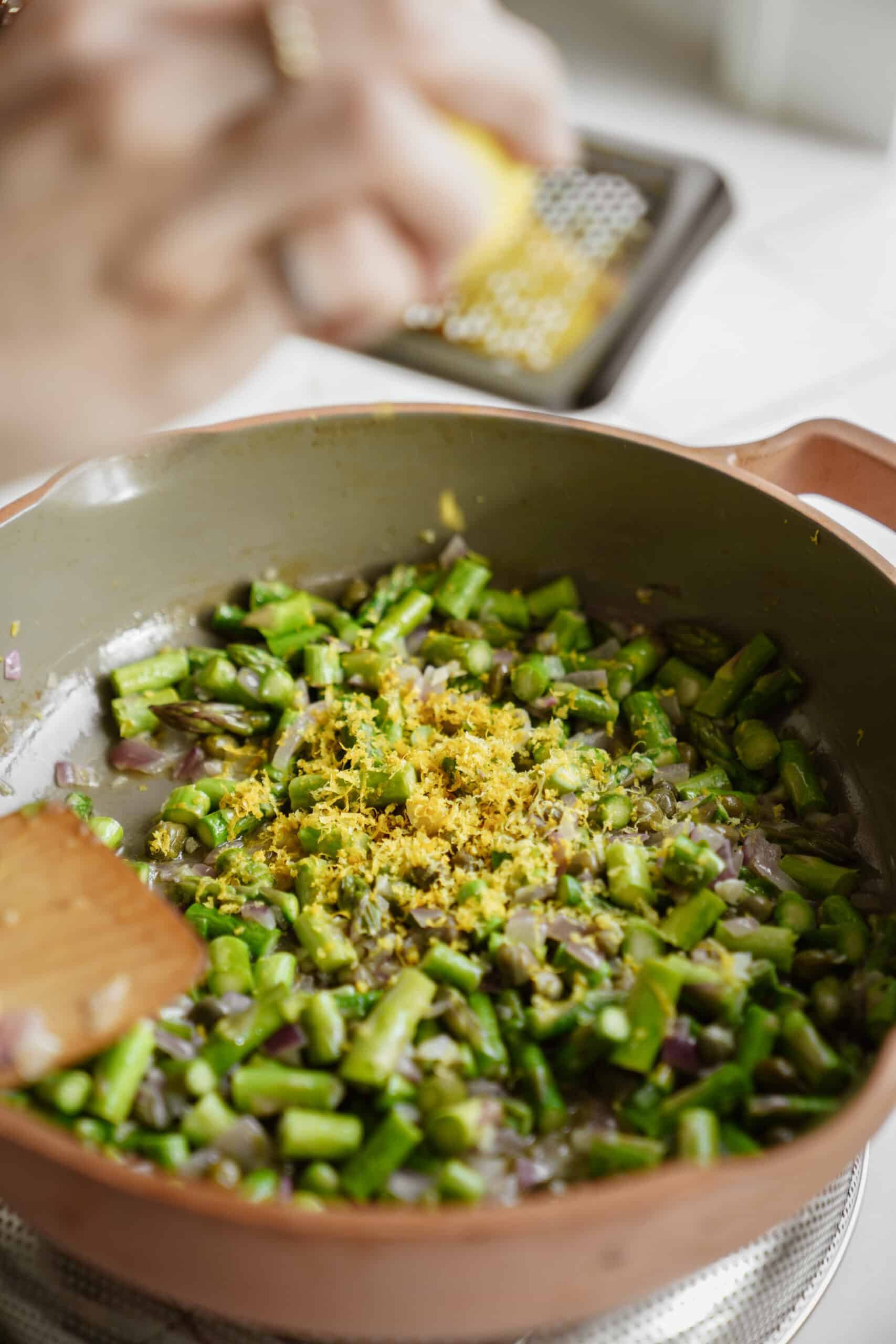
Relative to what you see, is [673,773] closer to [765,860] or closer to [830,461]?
[765,860]

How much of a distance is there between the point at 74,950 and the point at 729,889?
66 centimetres

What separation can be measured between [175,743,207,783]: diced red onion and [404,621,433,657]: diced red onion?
0.32 metres

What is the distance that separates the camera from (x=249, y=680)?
1537 mm

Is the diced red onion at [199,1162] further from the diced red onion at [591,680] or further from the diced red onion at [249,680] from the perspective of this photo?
the diced red onion at [591,680]

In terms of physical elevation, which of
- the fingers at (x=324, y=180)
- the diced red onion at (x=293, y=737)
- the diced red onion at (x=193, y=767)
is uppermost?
the fingers at (x=324, y=180)

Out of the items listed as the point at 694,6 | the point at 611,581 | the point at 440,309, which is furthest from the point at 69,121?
the point at 694,6

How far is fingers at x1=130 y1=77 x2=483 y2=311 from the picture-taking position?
1.93 ft

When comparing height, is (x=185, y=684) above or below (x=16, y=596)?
below

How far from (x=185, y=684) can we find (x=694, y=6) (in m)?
→ 2.95

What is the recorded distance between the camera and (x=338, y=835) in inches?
52.2

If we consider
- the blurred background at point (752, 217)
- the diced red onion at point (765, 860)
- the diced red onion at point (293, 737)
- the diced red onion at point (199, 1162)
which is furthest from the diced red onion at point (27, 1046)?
the blurred background at point (752, 217)

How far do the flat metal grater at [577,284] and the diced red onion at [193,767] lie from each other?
1.00 meters

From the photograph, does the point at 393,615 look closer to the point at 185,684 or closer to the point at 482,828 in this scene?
the point at 185,684

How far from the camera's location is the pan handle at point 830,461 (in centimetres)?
147
